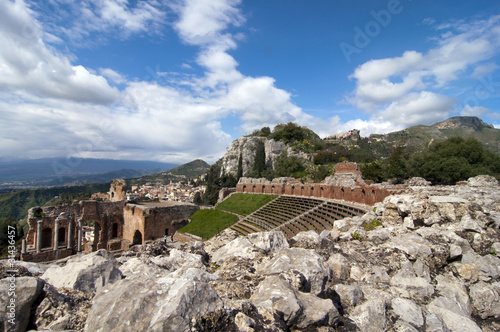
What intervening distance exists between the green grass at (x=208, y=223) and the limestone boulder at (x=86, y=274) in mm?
16661

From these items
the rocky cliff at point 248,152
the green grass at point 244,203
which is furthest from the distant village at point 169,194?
the green grass at point 244,203

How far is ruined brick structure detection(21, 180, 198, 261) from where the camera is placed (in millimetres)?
21453

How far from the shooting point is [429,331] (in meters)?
3.57

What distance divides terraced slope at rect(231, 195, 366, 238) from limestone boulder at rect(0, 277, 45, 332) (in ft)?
41.7

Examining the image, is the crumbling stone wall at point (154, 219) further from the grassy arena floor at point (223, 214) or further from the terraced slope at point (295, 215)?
the terraced slope at point (295, 215)

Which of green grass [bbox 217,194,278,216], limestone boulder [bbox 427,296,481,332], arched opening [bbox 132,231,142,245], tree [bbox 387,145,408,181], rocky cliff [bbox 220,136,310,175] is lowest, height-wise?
arched opening [bbox 132,231,142,245]

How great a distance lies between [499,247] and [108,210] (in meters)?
29.4

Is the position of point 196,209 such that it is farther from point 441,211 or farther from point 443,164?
point 443,164

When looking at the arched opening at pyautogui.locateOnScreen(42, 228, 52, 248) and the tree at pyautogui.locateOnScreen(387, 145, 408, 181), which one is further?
the tree at pyautogui.locateOnScreen(387, 145, 408, 181)

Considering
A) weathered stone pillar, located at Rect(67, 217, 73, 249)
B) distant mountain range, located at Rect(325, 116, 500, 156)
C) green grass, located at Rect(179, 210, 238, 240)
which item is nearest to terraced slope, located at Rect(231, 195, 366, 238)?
green grass, located at Rect(179, 210, 238, 240)

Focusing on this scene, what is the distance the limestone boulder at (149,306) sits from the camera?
6.55 ft

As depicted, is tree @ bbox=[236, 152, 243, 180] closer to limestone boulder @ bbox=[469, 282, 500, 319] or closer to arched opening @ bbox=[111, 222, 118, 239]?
arched opening @ bbox=[111, 222, 118, 239]

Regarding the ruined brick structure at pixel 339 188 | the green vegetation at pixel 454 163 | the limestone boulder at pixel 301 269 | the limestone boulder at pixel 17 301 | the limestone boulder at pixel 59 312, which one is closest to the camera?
the limestone boulder at pixel 17 301

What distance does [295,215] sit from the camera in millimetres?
18312
